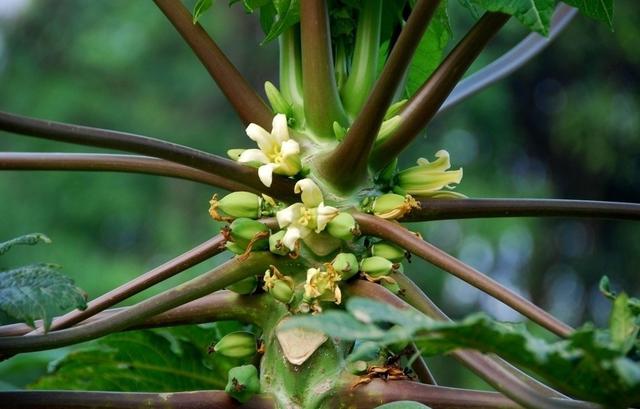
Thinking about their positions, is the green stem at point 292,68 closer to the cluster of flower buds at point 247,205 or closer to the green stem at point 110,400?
the cluster of flower buds at point 247,205

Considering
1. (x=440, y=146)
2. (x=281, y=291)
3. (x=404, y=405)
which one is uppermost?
(x=440, y=146)

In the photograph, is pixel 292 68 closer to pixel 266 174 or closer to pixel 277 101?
pixel 277 101

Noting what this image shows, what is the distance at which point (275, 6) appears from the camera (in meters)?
0.98

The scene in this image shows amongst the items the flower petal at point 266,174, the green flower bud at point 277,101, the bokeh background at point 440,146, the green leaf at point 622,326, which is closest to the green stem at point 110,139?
the flower petal at point 266,174

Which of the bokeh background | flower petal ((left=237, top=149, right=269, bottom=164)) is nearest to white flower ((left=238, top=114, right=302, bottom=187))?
flower petal ((left=237, top=149, right=269, bottom=164))

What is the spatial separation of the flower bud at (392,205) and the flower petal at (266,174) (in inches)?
4.0

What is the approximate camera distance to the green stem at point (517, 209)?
2.86ft

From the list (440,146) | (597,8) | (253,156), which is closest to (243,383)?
(253,156)

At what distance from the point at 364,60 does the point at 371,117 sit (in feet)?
0.52

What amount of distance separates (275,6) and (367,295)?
0.30 meters

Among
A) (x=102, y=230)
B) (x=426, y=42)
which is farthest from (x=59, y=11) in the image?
(x=426, y=42)

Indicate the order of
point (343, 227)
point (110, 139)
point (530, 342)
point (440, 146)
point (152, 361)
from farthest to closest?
1. point (440, 146)
2. point (152, 361)
3. point (343, 227)
4. point (110, 139)
5. point (530, 342)

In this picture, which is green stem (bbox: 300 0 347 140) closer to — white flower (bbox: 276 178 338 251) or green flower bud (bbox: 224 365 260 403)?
white flower (bbox: 276 178 338 251)

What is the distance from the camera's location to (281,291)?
869mm
